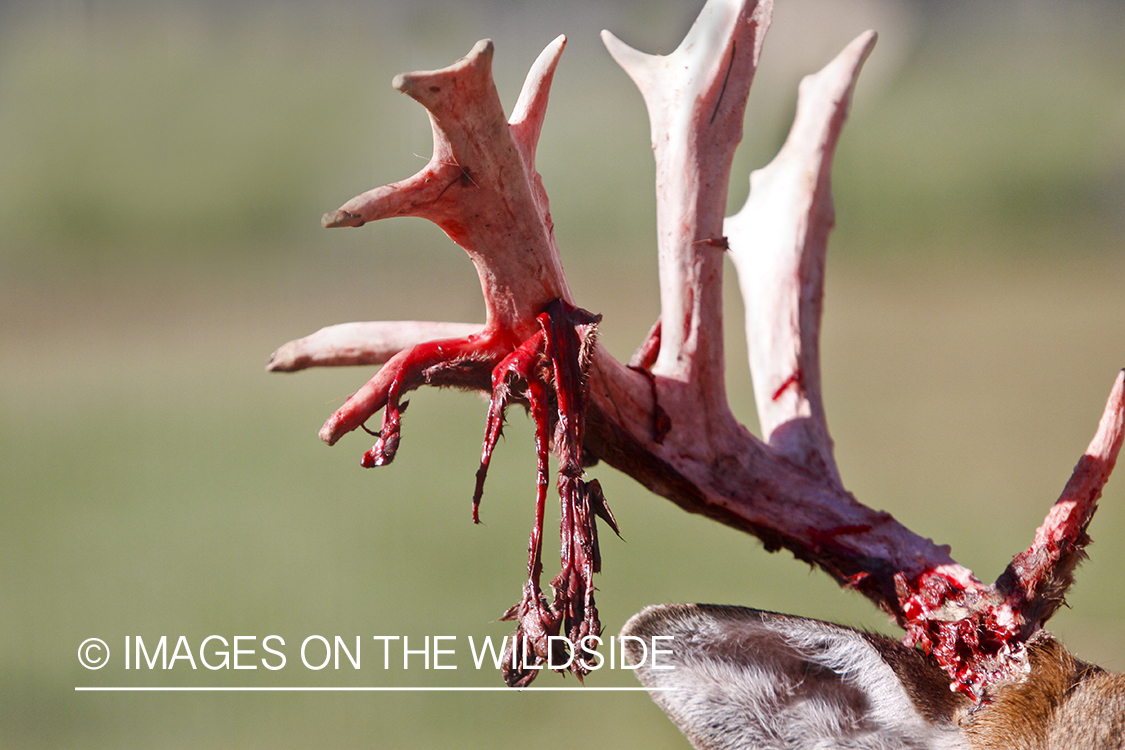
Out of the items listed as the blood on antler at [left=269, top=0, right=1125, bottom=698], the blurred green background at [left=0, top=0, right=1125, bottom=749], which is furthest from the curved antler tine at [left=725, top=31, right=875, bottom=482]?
the blurred green background at [left=0, top=0, right=1125, bottom=749]

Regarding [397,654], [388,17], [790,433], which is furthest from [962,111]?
[790,433]

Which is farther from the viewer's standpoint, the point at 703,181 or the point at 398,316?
the point at 398,316

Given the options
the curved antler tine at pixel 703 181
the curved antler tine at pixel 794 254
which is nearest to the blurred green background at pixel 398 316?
the curved antler tine at pixel 794 254

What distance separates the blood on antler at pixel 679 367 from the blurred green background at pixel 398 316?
1888 millimetres

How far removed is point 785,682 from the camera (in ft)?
1.86

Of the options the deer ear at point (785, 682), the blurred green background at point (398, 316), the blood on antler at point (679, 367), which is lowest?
the deer ear at point (785, 682)

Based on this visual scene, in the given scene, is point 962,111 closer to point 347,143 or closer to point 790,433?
point 347,143

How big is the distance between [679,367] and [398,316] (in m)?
3.78

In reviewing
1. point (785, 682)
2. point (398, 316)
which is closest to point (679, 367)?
point (785, 682)

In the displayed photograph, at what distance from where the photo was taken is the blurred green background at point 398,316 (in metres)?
2.70

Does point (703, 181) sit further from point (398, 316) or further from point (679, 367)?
point (398, 316)

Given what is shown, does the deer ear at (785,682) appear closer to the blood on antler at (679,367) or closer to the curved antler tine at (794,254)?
the blood on antler at (679,367)

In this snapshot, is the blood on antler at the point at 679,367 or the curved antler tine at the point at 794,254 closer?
the blood on antler at the point at 679,367

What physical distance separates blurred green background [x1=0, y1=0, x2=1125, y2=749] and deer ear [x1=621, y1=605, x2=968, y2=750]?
6.20 feet
